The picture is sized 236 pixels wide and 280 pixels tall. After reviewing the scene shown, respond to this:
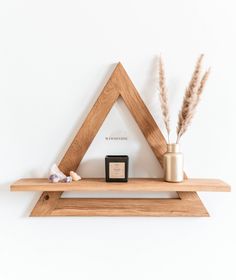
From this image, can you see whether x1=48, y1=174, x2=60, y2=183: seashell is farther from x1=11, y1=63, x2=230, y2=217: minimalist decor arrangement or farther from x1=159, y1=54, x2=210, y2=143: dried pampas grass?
x1=159, y1=54, x2=210, y2=143: dried pampas grass

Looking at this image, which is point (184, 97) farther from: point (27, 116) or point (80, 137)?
point (27, 116)

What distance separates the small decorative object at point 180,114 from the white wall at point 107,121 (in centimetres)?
7

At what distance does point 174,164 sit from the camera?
0.95m

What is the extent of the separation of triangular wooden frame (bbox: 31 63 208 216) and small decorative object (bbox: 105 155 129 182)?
0.38 feet

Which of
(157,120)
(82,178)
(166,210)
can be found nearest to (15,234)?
(82,178)

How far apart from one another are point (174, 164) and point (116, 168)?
0.64 ft

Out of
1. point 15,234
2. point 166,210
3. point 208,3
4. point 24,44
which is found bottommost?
point 15,234

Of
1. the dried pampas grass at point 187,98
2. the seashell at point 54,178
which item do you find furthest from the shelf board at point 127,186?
the dried pampas grass at point 187,98

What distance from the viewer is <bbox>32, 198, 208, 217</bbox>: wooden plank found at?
1.02 metres

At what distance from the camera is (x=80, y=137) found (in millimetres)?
1016

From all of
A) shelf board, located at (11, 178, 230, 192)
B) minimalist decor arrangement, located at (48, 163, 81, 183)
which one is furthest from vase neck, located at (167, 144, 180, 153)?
minimalist decor arrangement, located at (48, 163, 81, 183)

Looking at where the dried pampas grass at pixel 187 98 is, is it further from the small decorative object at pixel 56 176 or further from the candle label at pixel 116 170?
the small decorative object at pixel 56 176

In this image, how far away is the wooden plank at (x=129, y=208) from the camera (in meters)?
1.02

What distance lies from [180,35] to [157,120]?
12.4 inches
